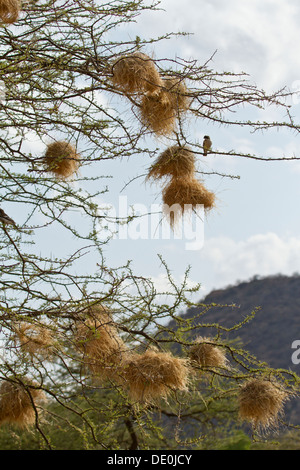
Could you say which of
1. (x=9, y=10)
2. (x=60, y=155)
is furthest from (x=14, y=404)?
(x=9, y=10)

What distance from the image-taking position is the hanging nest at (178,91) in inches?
130

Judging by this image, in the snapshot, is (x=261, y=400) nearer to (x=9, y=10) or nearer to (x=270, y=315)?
(x=9, y=10)

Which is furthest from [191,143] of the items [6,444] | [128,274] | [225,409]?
[6,444]

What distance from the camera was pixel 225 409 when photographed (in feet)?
26.2

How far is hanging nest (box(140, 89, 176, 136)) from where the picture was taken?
10.7 feet

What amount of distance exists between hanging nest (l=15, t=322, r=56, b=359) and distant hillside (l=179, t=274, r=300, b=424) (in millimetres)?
16150

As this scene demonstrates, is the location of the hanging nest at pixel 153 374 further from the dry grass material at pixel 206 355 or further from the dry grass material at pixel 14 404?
the dry grass material at pixel 14 404

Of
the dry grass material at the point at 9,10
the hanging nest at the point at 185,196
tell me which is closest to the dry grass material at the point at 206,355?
the hanging nest at the point at 185,196

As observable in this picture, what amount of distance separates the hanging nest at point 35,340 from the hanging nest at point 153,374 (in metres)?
0.44

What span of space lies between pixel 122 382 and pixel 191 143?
142 centimetres

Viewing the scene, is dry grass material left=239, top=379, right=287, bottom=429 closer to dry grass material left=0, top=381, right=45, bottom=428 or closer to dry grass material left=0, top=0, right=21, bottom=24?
dry grass material left=0, top=381, right=45, bottom=428

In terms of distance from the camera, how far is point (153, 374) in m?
3.09

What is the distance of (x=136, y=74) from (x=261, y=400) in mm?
1799

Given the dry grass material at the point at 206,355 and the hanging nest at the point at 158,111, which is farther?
the dry grass material at the point at 206,355
